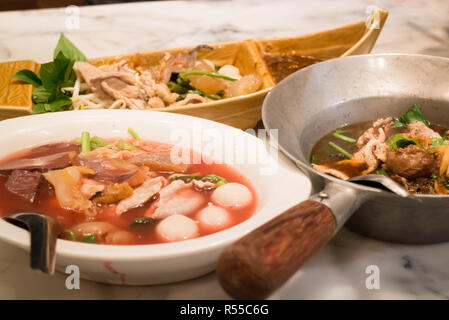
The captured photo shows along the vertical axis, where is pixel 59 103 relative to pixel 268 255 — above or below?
below

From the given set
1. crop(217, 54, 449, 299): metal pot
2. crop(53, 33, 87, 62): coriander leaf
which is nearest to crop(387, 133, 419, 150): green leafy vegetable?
crop(217, 54, 449, 299): metal pot

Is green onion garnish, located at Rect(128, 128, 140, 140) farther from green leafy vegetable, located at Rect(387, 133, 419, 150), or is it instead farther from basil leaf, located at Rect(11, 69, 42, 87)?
green leafy vegetable, located at Rect(387, 133, 419, 150)

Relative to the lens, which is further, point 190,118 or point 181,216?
point 190,118

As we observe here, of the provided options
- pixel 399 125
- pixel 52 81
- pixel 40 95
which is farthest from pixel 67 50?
pixel 399 125

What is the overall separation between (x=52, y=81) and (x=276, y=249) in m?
1.50

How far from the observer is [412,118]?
1.81 m

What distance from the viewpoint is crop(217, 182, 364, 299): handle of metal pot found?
3.12 ft

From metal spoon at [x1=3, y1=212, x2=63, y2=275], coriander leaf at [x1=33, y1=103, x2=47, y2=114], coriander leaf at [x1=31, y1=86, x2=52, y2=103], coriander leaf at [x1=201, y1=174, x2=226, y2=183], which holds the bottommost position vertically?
coriander leaf at [x1=201, y1=174, x2=226, y2=183]

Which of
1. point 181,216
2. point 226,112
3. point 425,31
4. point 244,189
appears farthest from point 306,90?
point 425,31

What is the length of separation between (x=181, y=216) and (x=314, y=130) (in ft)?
2.26

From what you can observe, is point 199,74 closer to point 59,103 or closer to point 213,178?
point 59,103

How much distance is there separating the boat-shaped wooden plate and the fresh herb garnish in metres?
0.04
